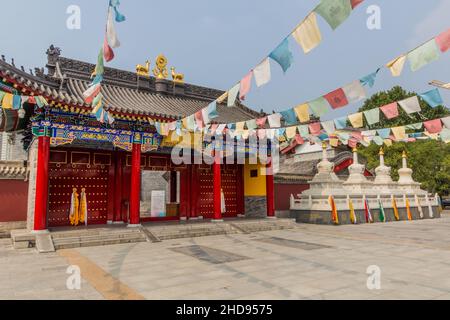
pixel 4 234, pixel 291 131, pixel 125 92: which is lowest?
pixel 4 234

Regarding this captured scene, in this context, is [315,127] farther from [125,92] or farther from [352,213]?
[125,92]

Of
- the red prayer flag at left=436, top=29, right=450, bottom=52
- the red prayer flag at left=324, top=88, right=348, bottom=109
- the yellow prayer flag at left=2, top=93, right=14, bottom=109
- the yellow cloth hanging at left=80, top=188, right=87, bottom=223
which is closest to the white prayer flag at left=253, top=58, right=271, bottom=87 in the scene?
the red prayer flag at left=324, top=88, right=348, bottom=109

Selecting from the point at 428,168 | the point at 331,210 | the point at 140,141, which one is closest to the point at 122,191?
the point at 140,141

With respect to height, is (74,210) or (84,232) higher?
(74,210)

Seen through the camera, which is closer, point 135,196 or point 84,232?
point 84,232

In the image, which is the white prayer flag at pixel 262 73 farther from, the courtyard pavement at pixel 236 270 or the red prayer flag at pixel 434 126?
the red prayer flag at pixel 434 126

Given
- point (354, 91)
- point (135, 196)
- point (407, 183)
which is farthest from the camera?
point (407, 183)

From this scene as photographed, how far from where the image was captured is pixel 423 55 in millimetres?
5816

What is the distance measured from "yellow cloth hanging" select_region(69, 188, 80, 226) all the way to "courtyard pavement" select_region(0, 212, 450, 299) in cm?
219

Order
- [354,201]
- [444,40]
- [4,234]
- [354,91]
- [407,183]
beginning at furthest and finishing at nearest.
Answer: [407,183]
[354,201]
[4,234]
[354,91]
[444,40]

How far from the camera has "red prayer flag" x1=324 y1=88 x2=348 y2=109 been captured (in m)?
7.78

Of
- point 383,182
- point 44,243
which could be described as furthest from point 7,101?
point 383,182

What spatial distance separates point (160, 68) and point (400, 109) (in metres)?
29.9

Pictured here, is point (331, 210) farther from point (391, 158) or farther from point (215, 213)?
point (391, 158)
